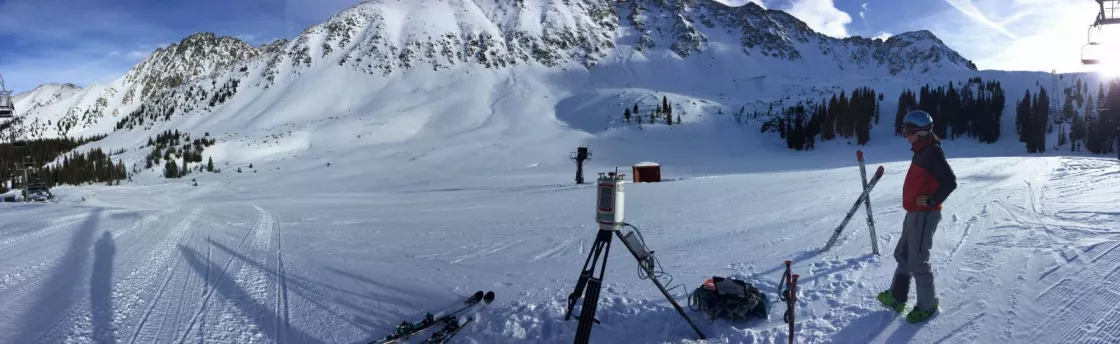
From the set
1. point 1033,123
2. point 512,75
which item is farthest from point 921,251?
point 512,75

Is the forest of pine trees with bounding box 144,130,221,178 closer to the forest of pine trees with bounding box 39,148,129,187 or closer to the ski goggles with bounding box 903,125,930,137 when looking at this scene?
the forest of pine trees with bounding box 39,148,129,187

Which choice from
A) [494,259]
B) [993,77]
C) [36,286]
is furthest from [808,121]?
[36,286]

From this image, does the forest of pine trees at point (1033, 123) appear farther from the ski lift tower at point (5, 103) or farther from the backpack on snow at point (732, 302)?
the ski lift tower at point (5, 103)

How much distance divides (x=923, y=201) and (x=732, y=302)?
2143 millimetres

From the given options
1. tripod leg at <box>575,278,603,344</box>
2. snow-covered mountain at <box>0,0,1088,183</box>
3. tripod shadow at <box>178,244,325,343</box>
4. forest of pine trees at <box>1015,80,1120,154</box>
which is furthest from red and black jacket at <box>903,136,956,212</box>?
forest of pine trees at <box>1015,80,1120,154</box>

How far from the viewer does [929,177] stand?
5.10 m

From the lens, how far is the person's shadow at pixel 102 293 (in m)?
5.66

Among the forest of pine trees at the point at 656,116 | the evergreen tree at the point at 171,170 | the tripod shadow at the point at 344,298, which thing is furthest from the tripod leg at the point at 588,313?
the forest of pine trees at the point at 656,116

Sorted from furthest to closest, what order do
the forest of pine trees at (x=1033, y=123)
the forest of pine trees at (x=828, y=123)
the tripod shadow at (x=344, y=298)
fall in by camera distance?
1. the forest of pine trees at (x=828, y=123)
2. the forest of pine trees at (x=1033, y=123)
3. the tripod shadow at (x=344, y=298)

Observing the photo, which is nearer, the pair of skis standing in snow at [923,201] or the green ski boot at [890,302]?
the pair of skis standing in snow at [923,201]

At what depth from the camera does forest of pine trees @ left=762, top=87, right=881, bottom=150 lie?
3000 inches

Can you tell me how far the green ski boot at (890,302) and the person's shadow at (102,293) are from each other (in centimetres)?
845

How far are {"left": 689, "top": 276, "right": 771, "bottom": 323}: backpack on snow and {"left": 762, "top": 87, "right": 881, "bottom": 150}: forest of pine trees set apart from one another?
76.9 metres

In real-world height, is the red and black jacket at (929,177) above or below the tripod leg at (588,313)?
above
